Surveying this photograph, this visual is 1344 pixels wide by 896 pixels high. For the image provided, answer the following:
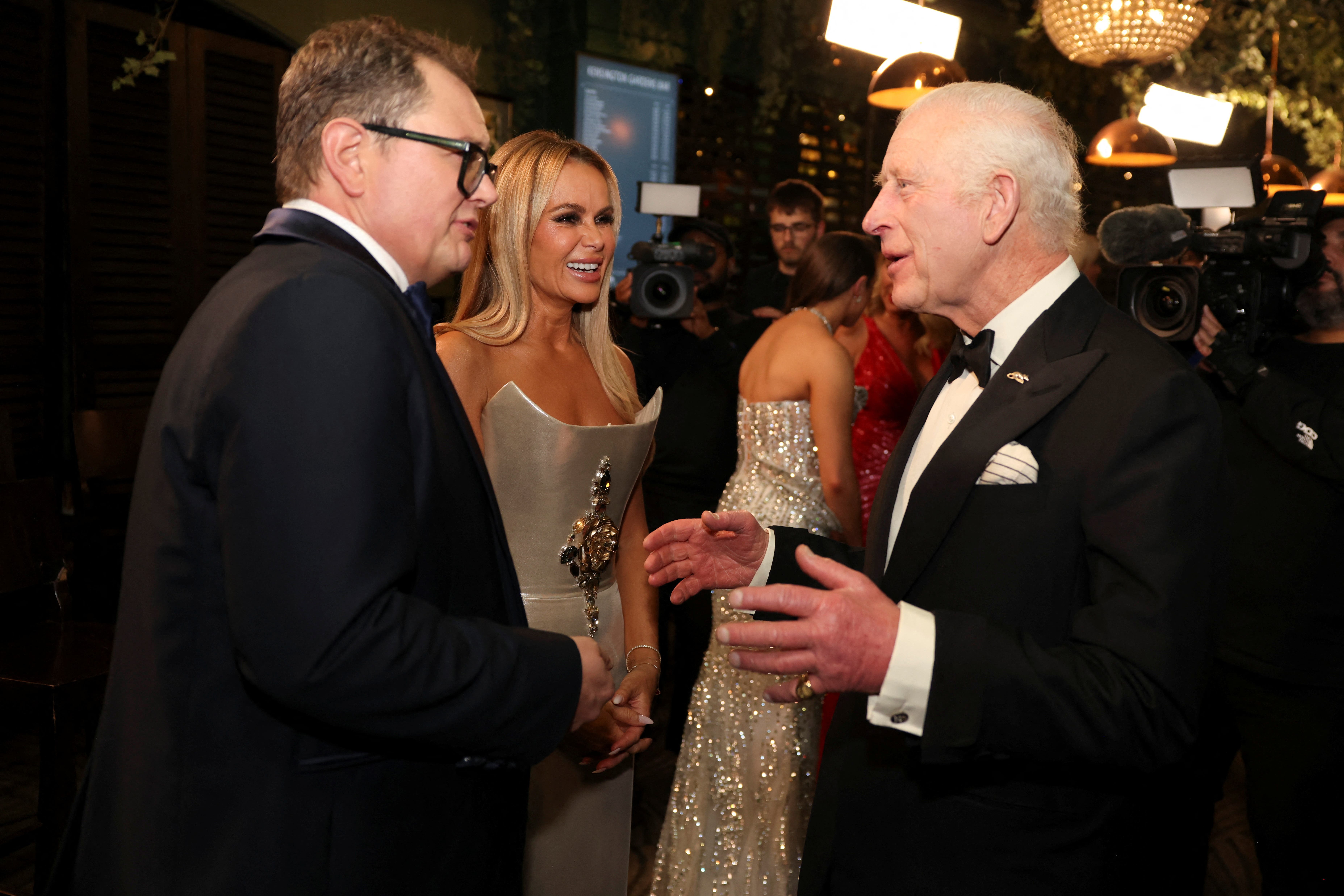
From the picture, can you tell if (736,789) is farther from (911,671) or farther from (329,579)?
(329,579)

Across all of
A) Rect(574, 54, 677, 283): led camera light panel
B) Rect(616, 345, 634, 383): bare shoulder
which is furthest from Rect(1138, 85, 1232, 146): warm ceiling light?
Rect(616, 345, 634, 383): bare shoulder

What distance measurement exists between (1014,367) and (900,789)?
1.86 feet

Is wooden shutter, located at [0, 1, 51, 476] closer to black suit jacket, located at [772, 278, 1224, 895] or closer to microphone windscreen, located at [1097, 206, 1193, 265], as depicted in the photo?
black suit jacket, located at [772, 278, 1224, 895]

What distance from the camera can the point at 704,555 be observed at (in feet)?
4.90

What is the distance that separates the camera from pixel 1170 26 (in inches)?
160

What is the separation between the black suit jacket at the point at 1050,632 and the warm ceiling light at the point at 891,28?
136 inches

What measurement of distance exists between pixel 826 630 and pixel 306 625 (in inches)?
19.8

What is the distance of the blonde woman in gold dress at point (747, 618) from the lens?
258 cm

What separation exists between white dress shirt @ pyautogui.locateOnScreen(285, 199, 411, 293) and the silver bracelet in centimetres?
107

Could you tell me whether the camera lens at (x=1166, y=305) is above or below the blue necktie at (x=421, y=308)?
above

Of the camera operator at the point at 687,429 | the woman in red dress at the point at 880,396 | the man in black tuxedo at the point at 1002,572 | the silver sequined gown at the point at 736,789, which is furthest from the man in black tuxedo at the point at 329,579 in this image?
the woman in red dress at the point at 880,396

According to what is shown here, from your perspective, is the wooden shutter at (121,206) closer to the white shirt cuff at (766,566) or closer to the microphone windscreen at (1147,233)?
the white shirt cuff at (766,566)

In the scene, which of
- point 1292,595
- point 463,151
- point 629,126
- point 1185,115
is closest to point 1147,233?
point 1292,595

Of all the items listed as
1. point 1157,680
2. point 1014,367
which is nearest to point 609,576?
point 1014,367
